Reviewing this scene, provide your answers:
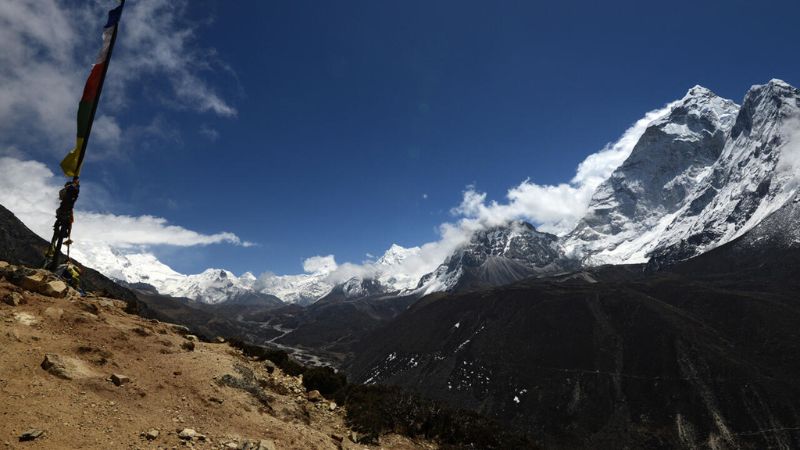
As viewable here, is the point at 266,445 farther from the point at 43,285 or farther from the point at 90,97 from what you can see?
the point at 90,97

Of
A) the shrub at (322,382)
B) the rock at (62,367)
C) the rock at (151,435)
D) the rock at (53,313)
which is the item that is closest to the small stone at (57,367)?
the rock at (62,367)

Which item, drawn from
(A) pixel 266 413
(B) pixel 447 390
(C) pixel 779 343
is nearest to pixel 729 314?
(C) pixel 779 343

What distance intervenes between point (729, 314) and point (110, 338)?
216m

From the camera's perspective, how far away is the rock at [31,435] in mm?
10604

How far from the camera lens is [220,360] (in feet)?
64.6

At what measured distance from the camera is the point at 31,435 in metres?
10.7

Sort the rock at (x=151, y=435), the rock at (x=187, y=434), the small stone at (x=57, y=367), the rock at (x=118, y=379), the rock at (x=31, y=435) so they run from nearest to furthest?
the rock at (x=31, y=435) → the rock at (x=151, y=435) → the rock at (x=187, y=434) → the small stone at (x=57, y=367) → the rock at (x=118, y=379)

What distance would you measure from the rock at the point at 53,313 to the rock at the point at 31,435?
23.0 feet

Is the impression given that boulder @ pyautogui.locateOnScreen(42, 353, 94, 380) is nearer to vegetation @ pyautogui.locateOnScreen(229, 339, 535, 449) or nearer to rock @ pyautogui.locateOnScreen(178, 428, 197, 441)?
rock @ pyautogui.locateOnScreen(178, 428, 197, 441)

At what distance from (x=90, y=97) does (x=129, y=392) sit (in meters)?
11.9

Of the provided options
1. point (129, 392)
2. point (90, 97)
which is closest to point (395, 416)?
point (129, 392)

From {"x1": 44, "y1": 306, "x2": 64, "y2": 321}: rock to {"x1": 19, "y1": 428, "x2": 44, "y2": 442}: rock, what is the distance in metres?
7.00

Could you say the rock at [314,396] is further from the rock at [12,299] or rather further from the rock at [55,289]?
the rock at [12,299]

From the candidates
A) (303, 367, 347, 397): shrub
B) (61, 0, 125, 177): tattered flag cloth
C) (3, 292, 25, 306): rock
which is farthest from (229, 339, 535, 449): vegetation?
(61, 0, 125, 177): tattered flag cloth
